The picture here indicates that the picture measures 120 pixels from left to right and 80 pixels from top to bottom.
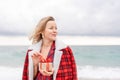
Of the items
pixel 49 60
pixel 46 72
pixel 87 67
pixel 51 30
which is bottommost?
pixel 46 72

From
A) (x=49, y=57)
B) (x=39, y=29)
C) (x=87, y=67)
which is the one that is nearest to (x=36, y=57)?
(x=49, y=57)

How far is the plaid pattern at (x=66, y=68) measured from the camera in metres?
3.68

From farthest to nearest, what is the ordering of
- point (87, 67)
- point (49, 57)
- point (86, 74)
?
point (87, 67) < point (86, 74) < point (49, 57)

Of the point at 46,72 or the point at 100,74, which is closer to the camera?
the point at 46,72

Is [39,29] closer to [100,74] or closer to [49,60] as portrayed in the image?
[49,60]

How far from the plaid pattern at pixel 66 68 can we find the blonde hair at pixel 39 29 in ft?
1.06

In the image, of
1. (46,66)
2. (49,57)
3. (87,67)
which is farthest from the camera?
(87,67)

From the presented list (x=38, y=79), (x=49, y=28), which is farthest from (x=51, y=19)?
(x=38, y=79)

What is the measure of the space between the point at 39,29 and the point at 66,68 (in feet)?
1.64

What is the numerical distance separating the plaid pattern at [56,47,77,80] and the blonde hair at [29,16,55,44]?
323mm

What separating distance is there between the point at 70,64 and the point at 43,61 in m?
0.28

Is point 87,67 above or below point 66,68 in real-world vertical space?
above

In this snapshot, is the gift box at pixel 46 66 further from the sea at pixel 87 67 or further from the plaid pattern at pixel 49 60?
the sea at pixel 87 67

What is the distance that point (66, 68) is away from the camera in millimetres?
3682
